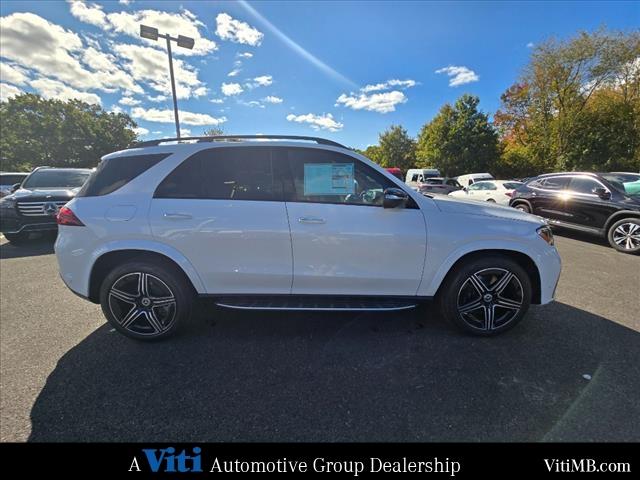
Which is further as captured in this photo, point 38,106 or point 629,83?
point 38,106

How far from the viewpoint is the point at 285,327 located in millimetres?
3014

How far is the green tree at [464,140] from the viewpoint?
27.8m

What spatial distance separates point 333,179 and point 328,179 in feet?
0.16

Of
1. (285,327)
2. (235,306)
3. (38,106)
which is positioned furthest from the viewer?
(38,106)

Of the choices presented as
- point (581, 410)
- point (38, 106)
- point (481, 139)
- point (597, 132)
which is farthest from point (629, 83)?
point (38, 106)

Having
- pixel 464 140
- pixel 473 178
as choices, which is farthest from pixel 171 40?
pixel 464 140

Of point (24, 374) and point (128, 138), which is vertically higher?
point (128, 138)

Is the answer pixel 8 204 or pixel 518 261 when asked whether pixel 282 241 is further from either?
pixel 8 204

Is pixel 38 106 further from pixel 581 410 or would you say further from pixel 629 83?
pixel 629 83

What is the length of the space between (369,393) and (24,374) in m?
2.84

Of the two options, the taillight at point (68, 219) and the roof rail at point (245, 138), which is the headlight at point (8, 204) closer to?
the taillight at point (68, 219)
